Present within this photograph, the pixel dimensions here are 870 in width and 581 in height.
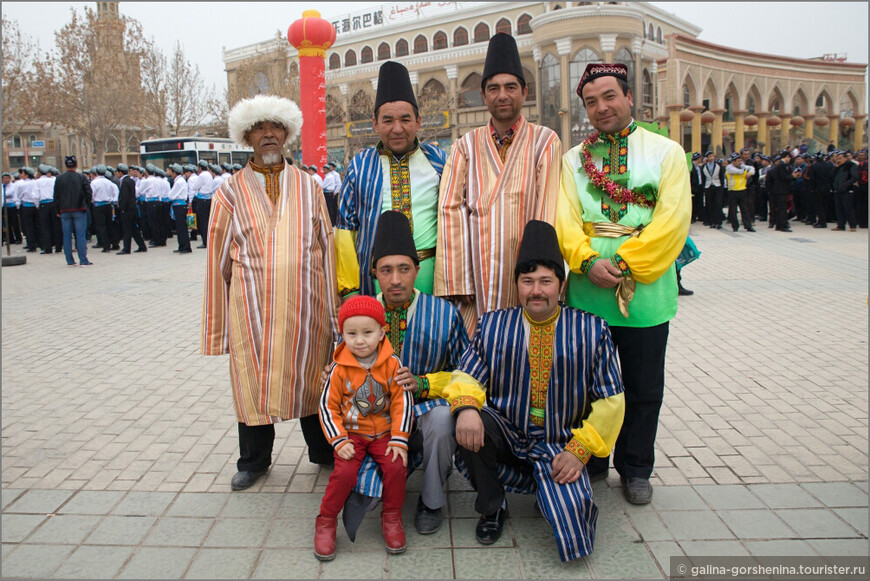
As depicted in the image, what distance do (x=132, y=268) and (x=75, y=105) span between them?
16.7 meters

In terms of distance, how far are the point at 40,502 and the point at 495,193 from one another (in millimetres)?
2733

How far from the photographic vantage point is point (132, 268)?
12.7 m

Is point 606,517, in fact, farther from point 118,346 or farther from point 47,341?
point 47,341

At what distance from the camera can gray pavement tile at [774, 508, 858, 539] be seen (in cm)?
285

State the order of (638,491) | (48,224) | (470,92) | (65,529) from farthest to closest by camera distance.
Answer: (470,92), (48,224), (638,491), (65,529)

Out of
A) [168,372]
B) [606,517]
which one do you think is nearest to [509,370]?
[606,517]

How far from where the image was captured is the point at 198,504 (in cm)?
328

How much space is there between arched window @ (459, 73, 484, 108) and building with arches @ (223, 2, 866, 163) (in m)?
0.08

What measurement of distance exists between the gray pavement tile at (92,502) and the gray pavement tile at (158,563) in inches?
21.5

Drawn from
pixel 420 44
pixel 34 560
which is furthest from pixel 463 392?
pixel 420 44

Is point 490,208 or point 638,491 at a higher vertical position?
point 490,208

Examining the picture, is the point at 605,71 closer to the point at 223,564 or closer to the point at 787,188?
the point at 223,564

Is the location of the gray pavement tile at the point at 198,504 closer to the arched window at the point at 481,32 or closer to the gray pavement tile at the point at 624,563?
the gray pavement tile at the point at 624,563

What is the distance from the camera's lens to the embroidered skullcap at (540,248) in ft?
9.45
